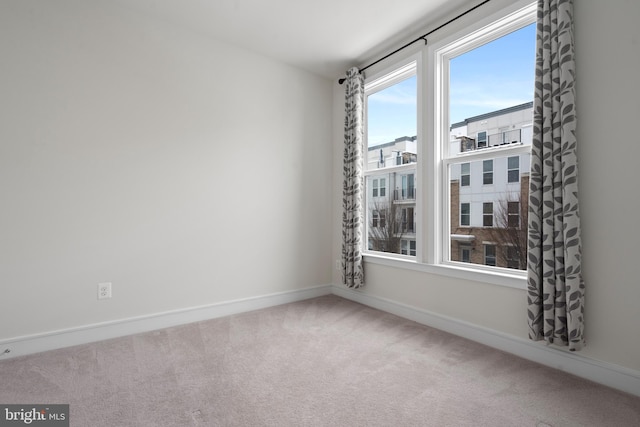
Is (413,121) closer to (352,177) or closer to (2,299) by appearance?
(352,177)

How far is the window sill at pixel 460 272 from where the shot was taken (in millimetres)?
2217

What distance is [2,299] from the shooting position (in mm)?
2111

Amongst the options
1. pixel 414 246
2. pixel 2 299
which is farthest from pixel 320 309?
pixel 2 299

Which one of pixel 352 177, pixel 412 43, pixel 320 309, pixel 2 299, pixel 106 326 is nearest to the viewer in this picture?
A: pixel 2 299

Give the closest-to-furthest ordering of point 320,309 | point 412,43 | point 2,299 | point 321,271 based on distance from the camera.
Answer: point 2,299
point 412,43
point 320,309
point 321,271

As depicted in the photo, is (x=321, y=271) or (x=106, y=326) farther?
(x=321, y=271)

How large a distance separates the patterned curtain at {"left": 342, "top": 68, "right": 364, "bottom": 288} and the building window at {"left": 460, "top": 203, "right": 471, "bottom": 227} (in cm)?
109

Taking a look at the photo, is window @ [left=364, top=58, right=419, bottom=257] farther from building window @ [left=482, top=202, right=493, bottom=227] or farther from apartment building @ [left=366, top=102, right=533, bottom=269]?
building window @ [left=482, top=202, right=493, bottom=227]

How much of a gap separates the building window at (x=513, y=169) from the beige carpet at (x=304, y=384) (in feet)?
4.20

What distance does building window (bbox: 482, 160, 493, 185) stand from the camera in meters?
2.44

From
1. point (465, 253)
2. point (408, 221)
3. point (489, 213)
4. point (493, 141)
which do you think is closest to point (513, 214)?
point (489, 213)

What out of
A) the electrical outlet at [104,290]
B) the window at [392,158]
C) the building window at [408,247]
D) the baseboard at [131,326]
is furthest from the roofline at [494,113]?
the electrical outlet at [104,290]

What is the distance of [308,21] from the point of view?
2.73 metres

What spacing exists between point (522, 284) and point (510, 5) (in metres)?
2.00
